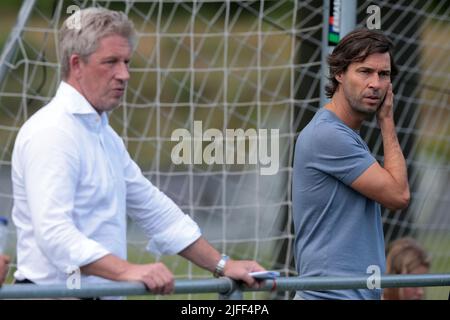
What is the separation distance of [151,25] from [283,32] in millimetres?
2037

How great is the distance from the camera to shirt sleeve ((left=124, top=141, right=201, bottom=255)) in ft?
11.3

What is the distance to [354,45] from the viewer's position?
3.75 meters

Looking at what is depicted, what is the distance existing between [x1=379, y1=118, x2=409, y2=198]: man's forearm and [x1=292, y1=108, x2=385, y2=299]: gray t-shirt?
0.08 metres

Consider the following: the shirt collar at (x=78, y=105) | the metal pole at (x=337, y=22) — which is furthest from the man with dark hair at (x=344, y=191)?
the metal pole at (x=337, y=22)

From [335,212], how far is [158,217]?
565mm

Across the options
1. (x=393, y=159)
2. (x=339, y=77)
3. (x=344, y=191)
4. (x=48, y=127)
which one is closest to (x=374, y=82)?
(x=339, y=77)

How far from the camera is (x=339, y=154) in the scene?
354 centimetres

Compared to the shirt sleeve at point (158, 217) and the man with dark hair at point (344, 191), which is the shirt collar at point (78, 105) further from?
the man with dark hair at point (344, 191)

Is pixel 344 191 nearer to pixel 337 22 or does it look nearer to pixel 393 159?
pixel 393 159

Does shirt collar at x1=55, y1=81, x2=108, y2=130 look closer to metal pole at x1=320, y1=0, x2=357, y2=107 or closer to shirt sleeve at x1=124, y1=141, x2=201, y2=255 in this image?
→ shirt sleeve at x1=124, y1=141, x2=201, y2=255

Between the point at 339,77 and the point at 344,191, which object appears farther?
the point at 339,77

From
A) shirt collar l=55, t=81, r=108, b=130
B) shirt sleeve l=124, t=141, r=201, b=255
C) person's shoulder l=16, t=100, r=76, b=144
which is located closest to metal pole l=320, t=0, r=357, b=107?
shirt sleeve l=124, t=141, r=201, b=255

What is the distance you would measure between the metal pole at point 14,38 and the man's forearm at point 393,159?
2.40 m

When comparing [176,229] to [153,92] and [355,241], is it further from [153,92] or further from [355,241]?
[153,92]
